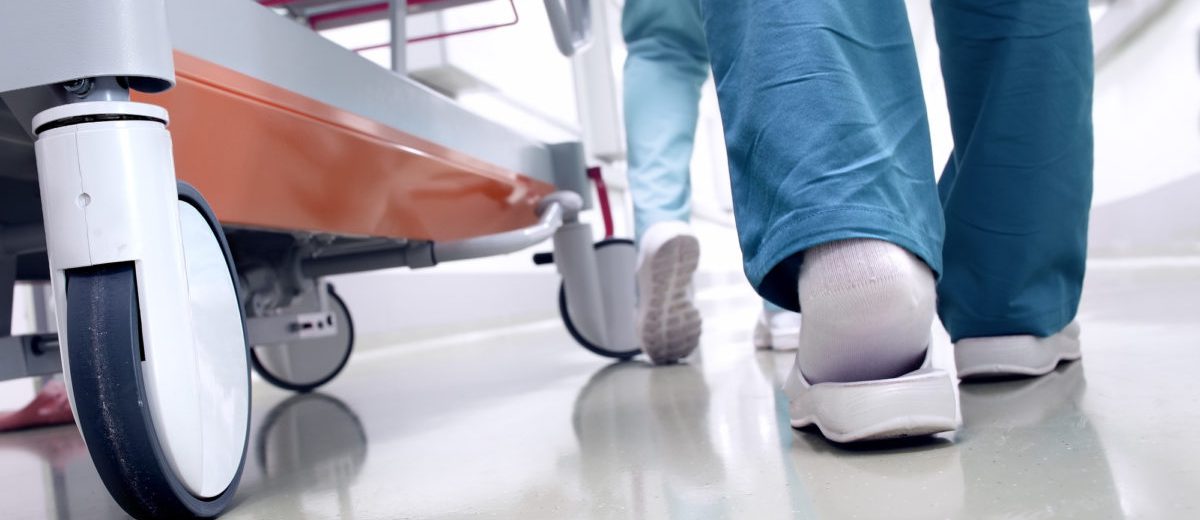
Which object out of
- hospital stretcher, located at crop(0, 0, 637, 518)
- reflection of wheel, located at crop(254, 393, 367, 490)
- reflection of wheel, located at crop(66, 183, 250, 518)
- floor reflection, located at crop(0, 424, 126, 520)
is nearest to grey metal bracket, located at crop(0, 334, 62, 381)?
hospital stretcher, located at crop(0, 0, 637, 518)

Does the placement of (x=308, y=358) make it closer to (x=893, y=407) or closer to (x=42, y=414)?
(x=42, y=414)

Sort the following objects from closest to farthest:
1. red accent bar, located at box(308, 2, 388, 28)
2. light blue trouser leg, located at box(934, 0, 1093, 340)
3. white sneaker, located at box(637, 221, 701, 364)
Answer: light blue trouser leg, located at box(934, 0, 1093, 340)
white sneaker, located at box(637, 221, 701, 364)
red accent bar, located at box(308, 2, 388, 28)

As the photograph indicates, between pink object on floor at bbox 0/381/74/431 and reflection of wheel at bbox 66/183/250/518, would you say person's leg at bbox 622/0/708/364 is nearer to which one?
reflection of wheel at bbox 66/183/250/518

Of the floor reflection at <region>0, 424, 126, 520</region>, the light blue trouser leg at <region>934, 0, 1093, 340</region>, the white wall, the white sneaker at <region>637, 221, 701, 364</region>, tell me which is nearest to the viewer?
the floor reflection at <region>0, 424, 126, 520</region>

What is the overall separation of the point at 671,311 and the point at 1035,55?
0.70m

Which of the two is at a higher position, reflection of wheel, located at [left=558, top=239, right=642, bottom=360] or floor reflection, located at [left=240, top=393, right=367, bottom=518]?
reflection of wheel, located at [left=558, top=239, right=642, bottom=360]

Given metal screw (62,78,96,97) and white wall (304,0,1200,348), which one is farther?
white wall (304,0,1200,348)

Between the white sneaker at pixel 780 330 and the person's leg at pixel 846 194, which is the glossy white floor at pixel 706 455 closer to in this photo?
the person's leg at pixel 846 194

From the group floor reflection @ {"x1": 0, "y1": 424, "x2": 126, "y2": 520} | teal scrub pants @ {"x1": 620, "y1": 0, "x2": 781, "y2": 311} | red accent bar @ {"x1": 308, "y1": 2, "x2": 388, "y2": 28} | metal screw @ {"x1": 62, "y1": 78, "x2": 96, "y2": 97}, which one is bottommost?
floor reflection @ {"x1": 0, "y1": 424, "x2": 126, "y2": 520}

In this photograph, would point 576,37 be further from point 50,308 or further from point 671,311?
point 50,308

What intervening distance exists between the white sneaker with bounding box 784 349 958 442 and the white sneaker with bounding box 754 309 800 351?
35.3 inches

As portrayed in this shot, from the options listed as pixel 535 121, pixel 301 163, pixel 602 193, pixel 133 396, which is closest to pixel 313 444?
pixel 301 163

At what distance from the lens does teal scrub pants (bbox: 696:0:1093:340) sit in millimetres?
648

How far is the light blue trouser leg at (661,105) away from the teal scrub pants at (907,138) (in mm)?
590
